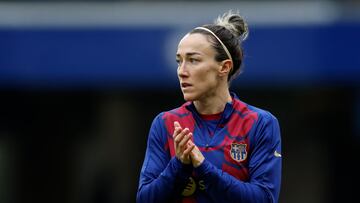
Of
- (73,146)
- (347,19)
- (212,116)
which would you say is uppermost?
(347,19)

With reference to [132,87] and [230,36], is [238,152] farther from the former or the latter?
[132,87]

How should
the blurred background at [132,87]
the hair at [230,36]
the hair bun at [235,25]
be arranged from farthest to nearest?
the blurred background at [132,87] → the hair bun at [235,25] → the hair at [230,36]

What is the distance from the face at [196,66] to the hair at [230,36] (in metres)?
0.04

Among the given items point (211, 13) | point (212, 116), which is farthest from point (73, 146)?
point (212, 116)

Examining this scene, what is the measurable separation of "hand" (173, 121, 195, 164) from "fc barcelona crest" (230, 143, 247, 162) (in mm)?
275

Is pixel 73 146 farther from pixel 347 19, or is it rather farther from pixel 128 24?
pixel 347 19

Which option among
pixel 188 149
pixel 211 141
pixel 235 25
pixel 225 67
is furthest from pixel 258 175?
pixel 235 25

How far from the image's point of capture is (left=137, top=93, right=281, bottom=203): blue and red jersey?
4.96 m

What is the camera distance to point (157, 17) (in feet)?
47.8

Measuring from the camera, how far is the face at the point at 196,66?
5.16 metres

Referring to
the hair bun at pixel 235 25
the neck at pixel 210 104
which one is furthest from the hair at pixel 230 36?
the neck at pixel 210 104

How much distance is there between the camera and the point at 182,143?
16.1 ft

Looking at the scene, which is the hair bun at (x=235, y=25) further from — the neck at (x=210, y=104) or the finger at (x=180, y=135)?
the finger at (x=180, y=135)

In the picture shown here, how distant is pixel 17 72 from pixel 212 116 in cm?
941
